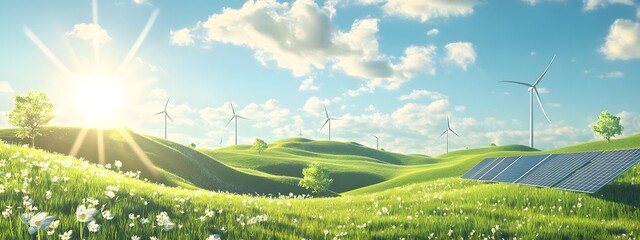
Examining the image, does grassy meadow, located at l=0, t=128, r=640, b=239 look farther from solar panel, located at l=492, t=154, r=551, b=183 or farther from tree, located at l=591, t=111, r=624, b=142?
tree, located at l=591, t=111, r=624, b=142

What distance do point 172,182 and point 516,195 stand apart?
4939cm

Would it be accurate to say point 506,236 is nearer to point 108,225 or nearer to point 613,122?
point 108,225

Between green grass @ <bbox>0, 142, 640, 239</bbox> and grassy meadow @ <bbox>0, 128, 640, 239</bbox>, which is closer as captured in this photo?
grassy meadow @ <bbox>0, 128, 640, 239</bbox>

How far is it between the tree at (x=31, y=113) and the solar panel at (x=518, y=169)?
60.4m

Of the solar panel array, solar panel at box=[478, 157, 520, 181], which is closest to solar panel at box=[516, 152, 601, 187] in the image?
the solar panel array

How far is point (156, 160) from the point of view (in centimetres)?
7306

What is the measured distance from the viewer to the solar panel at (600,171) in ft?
47.0

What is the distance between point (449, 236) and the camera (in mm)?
10133

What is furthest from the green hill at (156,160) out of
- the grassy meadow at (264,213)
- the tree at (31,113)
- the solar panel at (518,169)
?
the grassy meadow at (264,213)

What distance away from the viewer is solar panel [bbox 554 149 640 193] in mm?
14328

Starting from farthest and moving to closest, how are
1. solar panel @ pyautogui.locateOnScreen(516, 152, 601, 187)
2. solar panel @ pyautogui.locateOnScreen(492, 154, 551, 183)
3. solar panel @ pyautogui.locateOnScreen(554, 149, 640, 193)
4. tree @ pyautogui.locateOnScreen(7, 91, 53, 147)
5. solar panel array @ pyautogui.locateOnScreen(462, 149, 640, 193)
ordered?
tree @ pyautogui.locateOnScreen(7, 91, 53, 147), solar panel @ pyautogui.locateOnScreen(492, 154, 551, 183), solar panel @ pyautogui.locateOnScreen(516, 152, 601, 187), solar panel array @ pyautogui.locateOnScreen(462, 149, 640, 193), solar panel @ pyautogui.locateOnScreen(554, 149, 640, 193)

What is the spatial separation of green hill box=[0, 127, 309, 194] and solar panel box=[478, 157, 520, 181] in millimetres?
41008

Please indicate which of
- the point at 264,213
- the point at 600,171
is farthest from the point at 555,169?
the point at 264,213

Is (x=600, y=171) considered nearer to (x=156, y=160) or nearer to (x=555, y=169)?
(x=555, y=169)
